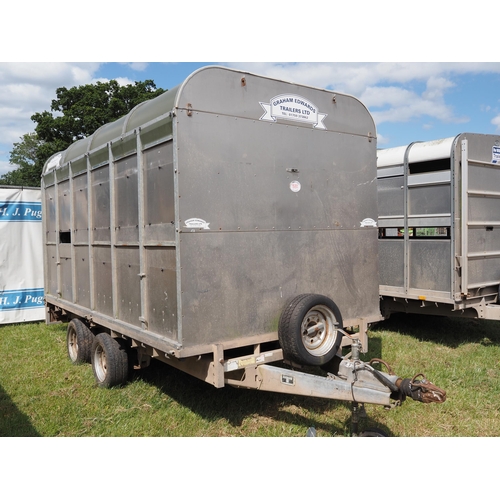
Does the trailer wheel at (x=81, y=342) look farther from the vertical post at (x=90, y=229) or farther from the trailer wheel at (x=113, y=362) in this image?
the trailer wheel at (x=113, y=362)

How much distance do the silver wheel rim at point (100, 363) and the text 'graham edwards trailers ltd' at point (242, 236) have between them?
46 mm

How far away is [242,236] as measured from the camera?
452 cm

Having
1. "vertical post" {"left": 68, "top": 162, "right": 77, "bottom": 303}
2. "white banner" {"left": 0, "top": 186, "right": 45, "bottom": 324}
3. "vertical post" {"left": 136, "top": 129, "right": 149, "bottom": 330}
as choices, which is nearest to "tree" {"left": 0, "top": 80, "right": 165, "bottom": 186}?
"white banner" {"left": 0, "top": 186, "right": 45, "bottom": 324}

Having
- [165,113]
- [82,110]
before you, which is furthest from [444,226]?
[82,110]

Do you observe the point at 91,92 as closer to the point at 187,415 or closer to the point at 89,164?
the point at 89,164

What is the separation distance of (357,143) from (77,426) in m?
4.42

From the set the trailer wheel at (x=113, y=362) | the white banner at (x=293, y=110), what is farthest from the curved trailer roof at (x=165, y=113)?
the trailer wheel at (x=113, y=362)

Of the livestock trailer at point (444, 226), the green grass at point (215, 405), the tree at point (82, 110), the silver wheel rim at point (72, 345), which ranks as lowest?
the green grass at point (215, 405)

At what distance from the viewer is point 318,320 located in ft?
15.9

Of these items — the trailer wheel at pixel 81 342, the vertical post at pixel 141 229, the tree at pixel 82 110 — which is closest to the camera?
the vertical post at pixel 141 229

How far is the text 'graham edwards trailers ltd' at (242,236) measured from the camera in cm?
419

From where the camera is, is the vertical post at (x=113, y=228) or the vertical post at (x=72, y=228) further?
the vertical post at (x=72, y=228)

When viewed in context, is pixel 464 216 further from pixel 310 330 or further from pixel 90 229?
pixel 90 229

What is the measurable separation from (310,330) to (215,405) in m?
1.51
